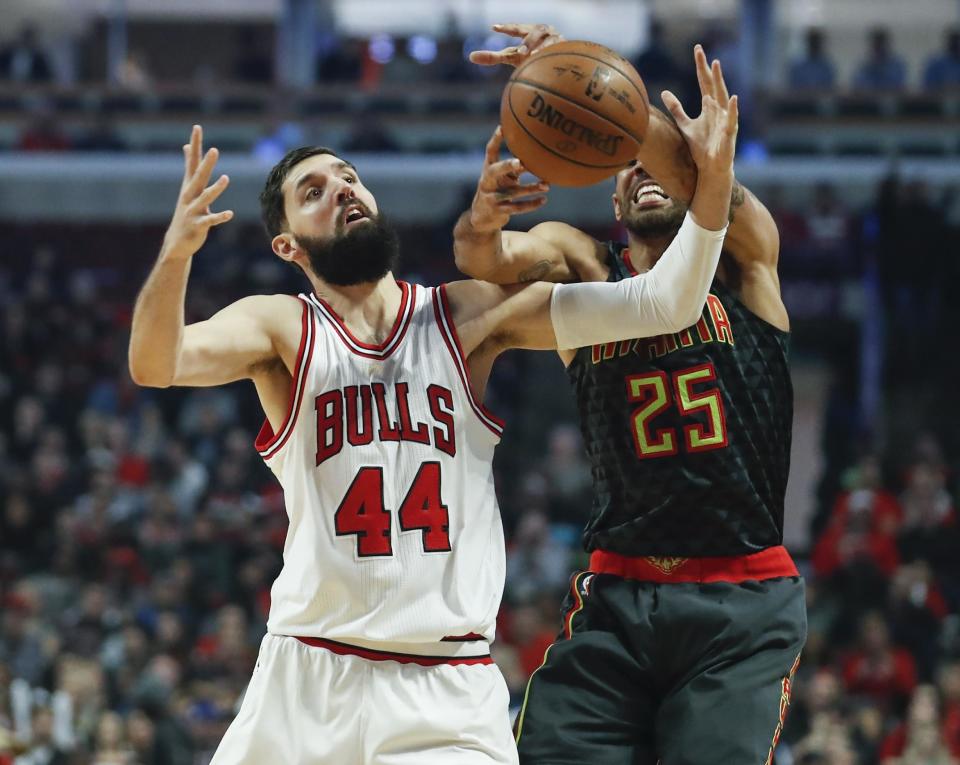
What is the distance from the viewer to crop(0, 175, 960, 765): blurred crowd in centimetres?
977

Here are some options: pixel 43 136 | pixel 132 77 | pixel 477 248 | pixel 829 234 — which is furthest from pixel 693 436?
pixel 132 77

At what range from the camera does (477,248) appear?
437 centimetres

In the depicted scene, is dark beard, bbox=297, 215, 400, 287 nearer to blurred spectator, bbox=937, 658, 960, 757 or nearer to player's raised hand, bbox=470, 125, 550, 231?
player's raised hand, bbox=470, 125, 550, 231

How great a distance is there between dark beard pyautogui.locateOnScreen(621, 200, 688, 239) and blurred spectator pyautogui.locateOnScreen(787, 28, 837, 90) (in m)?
13.3

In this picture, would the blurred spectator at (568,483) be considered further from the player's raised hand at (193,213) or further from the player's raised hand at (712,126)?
the player's raised hand at (193,213)

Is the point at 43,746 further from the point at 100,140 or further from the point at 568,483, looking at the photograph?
the point at 100,140

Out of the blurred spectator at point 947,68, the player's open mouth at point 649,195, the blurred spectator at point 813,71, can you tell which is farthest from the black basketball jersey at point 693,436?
the blurred spectator at point 947,68

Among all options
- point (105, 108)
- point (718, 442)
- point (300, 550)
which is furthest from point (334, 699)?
point (105, 108)

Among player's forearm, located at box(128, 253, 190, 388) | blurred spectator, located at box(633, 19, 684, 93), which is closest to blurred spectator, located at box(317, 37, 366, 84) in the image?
blurred spectator, located at box(633, 19, 684, 93)

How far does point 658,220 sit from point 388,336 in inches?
41.7

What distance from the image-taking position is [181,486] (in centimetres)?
1345

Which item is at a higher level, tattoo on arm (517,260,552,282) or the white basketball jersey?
tattoo on arm (517,260,552,282)

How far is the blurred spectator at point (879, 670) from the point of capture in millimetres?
10047

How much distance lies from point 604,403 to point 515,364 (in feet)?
35.0
